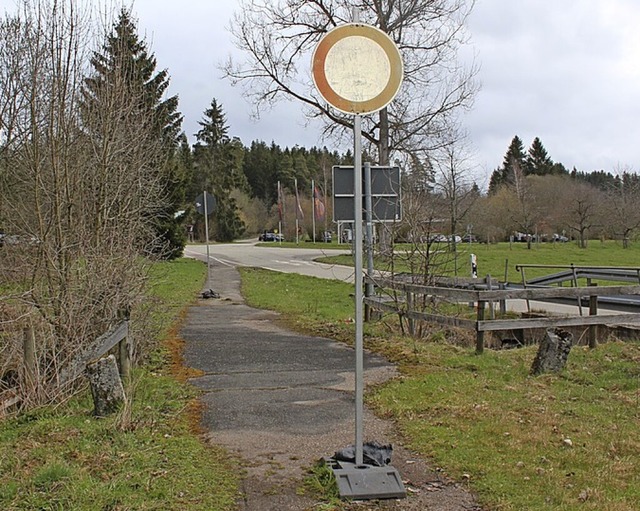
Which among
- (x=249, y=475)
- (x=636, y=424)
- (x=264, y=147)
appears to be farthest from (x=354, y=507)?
(x=264, y=147)

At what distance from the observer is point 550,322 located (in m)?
10.7

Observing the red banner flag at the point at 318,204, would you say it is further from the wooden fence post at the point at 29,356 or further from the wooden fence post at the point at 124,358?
the wooden fence post at the point at 29,356

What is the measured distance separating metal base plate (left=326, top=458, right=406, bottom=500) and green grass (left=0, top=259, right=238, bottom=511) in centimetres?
73

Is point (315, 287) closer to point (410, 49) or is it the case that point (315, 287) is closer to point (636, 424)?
point (410, 49)

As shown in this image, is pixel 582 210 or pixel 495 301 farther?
pixel 582 210

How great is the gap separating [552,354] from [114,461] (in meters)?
5.68

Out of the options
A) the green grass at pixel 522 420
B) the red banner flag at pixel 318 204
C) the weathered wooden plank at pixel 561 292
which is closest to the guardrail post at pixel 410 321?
the green grass at pixel 522 420

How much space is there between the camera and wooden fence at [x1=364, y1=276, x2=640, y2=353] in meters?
9.95

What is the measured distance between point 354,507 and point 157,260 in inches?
252

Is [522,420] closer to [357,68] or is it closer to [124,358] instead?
[357,68]

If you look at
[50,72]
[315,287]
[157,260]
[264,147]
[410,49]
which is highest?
[264,147]

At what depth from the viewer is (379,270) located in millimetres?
13000

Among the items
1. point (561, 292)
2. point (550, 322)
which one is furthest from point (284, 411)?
point (561, 292)

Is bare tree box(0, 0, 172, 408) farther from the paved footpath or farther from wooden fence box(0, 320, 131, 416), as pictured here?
the paved footpath
